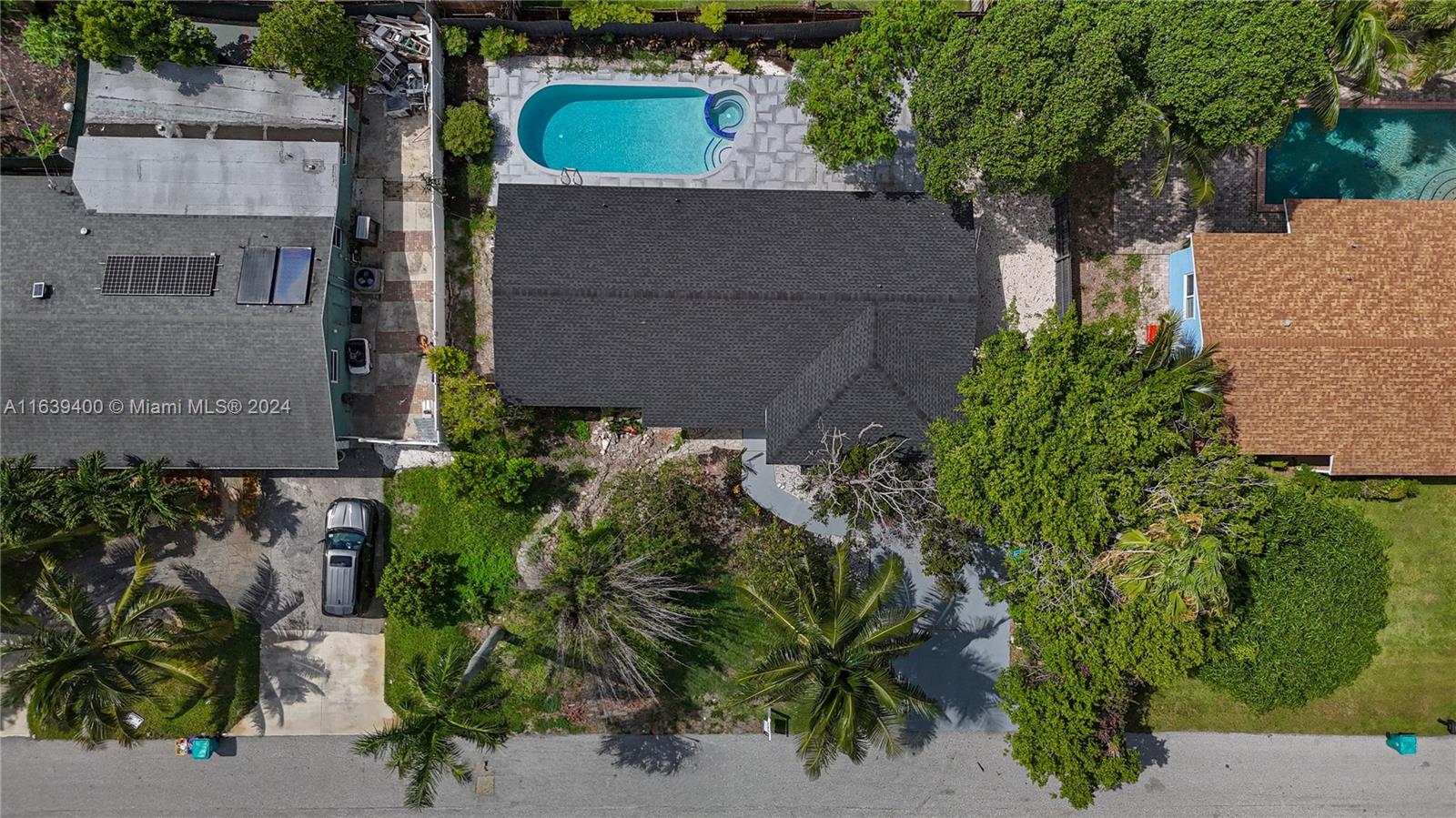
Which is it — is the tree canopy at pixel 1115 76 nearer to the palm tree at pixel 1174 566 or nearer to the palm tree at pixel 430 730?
the palm tree at pixel 1174 566

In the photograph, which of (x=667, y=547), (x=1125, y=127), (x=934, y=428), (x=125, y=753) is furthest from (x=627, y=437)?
(x=125, y=753)

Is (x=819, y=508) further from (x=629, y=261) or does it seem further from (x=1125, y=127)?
(x=1125, y=127)

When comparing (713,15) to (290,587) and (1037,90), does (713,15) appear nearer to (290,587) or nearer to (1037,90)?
(1037,90)

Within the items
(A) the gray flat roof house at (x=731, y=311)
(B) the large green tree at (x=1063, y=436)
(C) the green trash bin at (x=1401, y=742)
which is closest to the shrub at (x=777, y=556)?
(A) the gray flat roof house at (x=731, y=311)

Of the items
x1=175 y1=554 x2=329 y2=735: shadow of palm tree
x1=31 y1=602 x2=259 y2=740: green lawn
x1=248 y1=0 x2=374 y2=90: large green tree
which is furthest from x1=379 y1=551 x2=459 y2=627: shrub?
x1=248 y1=0 x2=374 y2=90: large green tree

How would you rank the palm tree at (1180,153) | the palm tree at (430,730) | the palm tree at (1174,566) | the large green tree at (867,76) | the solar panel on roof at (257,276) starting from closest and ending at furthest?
the palm tree at (1174,566) → the palm tree at (430,730) → the palm tree at (1180,153) → the large green tree at (867,76) → the solar panel on roof at (257,276)

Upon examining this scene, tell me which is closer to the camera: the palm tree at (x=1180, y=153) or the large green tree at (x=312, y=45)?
the palm tree at (x=1180, y=153)

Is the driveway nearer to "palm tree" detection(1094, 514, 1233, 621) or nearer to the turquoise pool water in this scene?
"palm tree" detection(1094, 514, 1233, 621)
